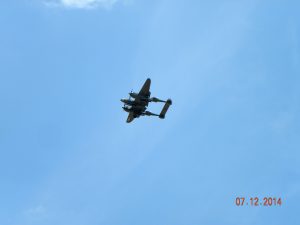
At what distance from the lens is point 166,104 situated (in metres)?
168

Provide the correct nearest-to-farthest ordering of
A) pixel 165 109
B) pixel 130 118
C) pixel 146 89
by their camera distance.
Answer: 1. pixel 146 89
2. pixel 165 109
3. pixel 130 118

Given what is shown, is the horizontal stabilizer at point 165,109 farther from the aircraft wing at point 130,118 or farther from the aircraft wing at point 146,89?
the aircraft wing at point 146,89

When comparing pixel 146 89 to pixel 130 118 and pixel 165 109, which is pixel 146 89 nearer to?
pixel 165 109

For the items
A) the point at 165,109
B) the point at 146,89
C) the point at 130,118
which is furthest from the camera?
the point at 130,118

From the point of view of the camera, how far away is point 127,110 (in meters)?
162

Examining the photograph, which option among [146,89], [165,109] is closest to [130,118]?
[165,109]

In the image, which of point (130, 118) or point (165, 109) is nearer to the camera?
point (165, 109)

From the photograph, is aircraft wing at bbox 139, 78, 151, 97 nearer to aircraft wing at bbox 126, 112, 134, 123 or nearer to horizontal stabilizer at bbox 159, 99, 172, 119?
horizontal stabilizer at bbox 159, 99, 172, 119

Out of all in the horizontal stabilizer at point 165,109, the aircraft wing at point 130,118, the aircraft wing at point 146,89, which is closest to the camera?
the aircraft wing at point 146,89

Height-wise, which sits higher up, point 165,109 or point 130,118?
point 165,109

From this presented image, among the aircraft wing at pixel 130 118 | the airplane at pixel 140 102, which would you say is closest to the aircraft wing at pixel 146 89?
the airplane at pixel 140 102

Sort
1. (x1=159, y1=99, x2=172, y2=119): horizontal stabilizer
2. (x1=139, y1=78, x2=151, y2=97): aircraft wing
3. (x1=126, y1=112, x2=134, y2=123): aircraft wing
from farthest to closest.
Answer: (x1=126, y1=112, x2=134, y2=123): aircraft wing, (x1=159, y1=99, x2=172, y2=119): horizontal stabilizer, (x1=139, y1=78, x2=151, y2=97): aircraft wing

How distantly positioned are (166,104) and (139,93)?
1231 centimetres

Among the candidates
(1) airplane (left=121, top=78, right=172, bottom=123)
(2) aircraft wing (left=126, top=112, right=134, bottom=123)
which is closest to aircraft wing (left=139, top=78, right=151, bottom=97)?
(1) airplane (left=121, top=78, right=172, bottom=123)
